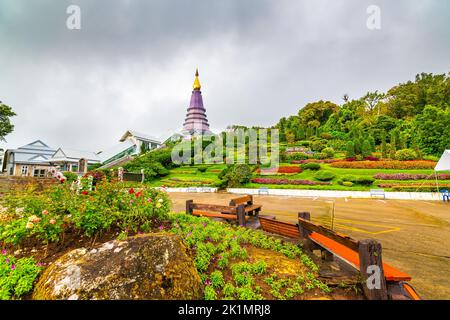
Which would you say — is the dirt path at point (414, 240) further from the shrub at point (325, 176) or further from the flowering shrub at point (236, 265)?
the shrub at point (325, 176)

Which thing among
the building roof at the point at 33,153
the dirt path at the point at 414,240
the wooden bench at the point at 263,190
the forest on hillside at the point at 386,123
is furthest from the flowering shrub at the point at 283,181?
the building roof at the point at 33,153

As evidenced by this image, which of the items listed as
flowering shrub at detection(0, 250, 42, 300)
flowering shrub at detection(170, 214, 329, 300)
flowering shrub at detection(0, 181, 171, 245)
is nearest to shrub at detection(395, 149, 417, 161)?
flowering shrub at detection(170, 214, 329, 300)

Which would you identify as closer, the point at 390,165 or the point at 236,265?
the point at 236,265

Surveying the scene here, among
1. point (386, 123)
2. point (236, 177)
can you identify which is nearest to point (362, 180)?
point (236, 177)

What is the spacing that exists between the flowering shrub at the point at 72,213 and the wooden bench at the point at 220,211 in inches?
67.7

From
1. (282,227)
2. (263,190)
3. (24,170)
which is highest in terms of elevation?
(24,170)

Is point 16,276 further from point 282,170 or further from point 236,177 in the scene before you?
point 282,170

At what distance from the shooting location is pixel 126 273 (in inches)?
84.4

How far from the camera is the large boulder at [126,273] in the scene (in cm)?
201

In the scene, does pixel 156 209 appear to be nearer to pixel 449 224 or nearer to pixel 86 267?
pixel 86 267

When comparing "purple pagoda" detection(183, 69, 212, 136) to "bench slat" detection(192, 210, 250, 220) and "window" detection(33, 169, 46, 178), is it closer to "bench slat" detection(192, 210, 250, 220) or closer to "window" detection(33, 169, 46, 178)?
"window" detection(33, 169, 46, 178)

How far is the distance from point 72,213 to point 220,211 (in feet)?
11.6

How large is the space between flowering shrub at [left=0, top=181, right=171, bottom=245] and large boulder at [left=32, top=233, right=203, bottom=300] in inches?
39.3
